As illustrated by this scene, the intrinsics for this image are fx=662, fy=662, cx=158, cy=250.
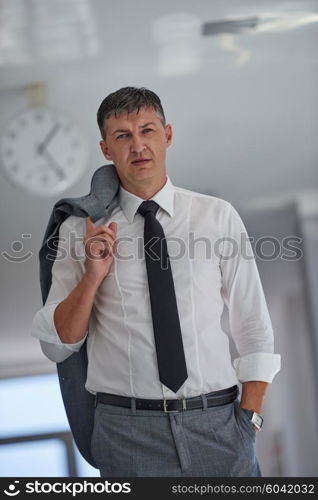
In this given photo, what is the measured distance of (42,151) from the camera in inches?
78.8

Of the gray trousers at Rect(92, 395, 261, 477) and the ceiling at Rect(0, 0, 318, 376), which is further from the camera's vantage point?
the ceiling at Rect(0, 0, 318, 376)

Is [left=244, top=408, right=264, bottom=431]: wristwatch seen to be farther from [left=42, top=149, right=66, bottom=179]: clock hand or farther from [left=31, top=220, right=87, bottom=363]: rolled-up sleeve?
[left=42, top=149, right=66, bottom=179]: clock hand

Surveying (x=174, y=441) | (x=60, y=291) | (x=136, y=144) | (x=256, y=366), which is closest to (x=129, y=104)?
(x=136, y=144)

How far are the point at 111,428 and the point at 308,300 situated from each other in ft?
2.33

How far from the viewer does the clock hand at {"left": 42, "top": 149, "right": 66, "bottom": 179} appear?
1.98 meters

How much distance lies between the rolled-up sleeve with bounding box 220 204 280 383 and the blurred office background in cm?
25

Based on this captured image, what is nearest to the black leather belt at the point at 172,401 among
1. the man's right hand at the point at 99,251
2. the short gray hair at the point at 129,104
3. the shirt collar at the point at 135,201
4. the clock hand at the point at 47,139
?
the man's right hand at the point at 99,251

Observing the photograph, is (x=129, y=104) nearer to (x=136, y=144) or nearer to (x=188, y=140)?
(x=136, y=144)

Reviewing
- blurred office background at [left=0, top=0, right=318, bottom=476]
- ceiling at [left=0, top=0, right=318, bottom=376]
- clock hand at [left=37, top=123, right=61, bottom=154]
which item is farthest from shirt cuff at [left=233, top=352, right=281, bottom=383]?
clock hand at [left=37, top=123, right=61, bottom=154]

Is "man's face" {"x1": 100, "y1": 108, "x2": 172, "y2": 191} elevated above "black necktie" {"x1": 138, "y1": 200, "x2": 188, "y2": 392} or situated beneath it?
elevated above

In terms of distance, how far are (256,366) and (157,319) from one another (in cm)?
26

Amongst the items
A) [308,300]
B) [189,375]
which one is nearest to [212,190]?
[308,300]
